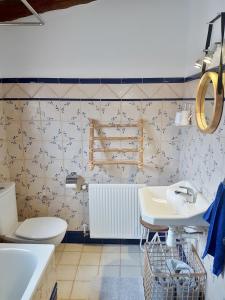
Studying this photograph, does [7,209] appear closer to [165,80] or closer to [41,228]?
[41,228]

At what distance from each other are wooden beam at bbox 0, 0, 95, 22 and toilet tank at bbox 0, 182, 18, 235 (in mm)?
1602

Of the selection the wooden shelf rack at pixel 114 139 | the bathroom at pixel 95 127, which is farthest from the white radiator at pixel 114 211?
the wooden shelf rack at pixel 114 139

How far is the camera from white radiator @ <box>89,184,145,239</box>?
9.02 feet

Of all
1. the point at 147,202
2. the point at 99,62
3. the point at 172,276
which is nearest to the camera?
the point at 172,276

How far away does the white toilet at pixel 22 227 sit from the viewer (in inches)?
93.9

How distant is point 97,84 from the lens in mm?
2654

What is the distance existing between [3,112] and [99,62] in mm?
1118

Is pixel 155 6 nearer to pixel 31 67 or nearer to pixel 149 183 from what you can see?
pixel 31 67

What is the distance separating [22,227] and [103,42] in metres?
1.95

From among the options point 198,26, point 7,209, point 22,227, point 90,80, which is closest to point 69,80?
point 90,80

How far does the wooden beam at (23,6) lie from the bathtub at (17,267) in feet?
6.65

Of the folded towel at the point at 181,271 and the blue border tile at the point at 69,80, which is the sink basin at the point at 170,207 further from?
the blue border tile at the point at 69,80

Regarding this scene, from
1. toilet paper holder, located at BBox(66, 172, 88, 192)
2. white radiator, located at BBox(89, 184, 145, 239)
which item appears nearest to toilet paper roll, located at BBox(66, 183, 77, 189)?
toilet paper holder, located at BBox(66, 172, 88, 192)

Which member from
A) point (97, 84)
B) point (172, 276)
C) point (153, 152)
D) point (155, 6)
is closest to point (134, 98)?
point (97, 84)
